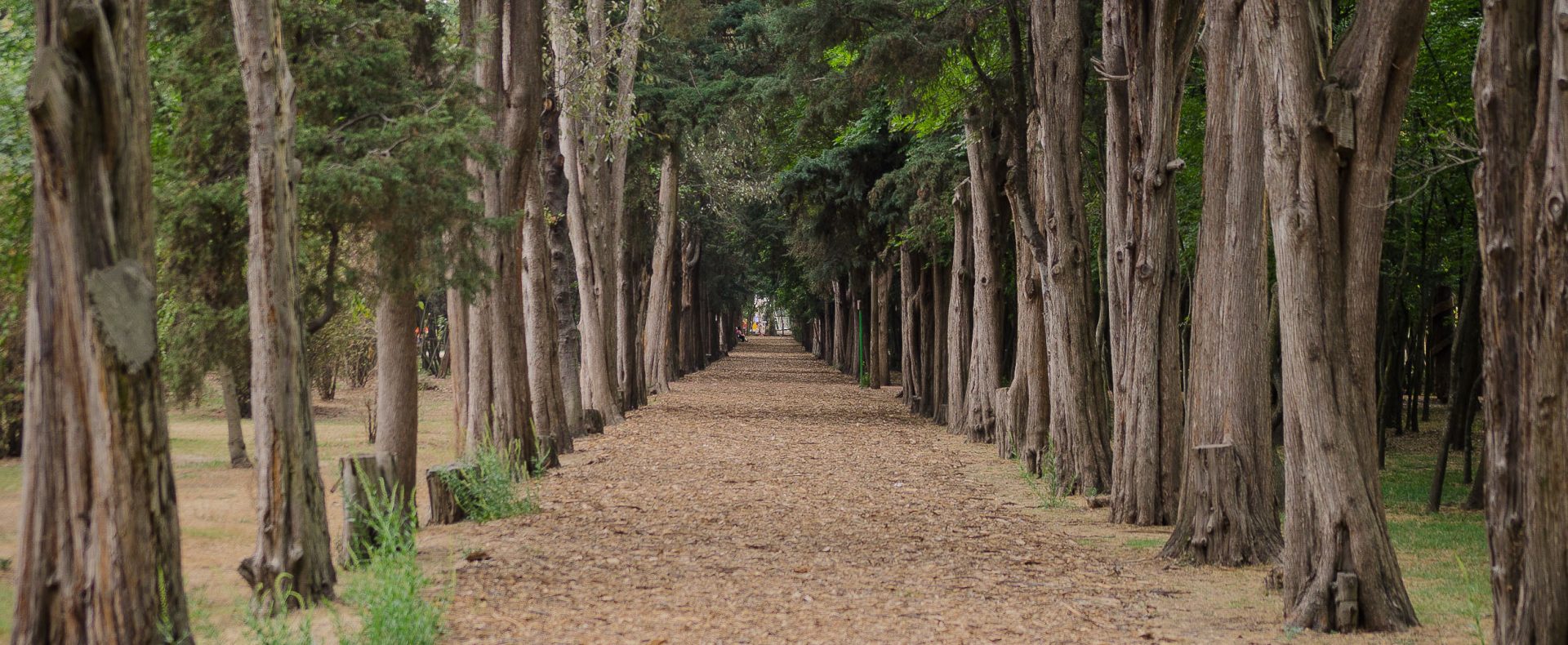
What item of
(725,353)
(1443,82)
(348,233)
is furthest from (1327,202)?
(725,353)

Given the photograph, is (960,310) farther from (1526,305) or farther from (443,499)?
(1526,305)

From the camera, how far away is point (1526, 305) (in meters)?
5.27

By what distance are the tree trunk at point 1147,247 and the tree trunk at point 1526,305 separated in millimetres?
5359

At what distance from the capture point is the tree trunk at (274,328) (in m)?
7.49

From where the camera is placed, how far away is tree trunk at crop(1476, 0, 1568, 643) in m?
5.10

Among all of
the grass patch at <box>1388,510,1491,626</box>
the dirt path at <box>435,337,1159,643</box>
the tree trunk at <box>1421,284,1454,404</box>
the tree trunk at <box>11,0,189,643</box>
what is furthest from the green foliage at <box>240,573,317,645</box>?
the tree trunk at <box>1421,284,1454,404</box>

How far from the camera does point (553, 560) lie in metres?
9.60

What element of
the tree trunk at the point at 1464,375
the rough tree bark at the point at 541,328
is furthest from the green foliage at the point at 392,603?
the tree trunk at the point at 1464,375

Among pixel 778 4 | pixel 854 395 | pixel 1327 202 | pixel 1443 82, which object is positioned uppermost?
pixel 778 4

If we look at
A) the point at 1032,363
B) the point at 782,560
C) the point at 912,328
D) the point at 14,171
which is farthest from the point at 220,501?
the point at 912,328

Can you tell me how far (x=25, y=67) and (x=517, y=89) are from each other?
454cm

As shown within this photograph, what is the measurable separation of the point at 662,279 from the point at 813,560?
2088cm

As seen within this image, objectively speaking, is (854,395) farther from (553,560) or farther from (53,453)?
(53,453)

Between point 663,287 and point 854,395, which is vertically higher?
point 663,287
